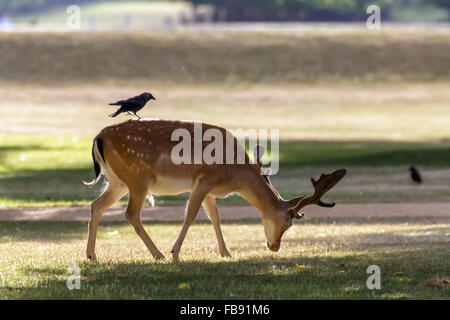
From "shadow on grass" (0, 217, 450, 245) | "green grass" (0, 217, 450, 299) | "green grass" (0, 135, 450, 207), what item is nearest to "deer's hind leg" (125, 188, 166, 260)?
"green grass" (0, 217, 450, 299)

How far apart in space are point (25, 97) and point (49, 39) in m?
14.7

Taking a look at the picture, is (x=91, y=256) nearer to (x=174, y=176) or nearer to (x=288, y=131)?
(x=174, y=176)

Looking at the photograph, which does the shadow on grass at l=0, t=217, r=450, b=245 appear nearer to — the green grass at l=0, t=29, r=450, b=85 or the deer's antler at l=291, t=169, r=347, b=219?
the deer's antler at l=291, t=169, r=347, b=219

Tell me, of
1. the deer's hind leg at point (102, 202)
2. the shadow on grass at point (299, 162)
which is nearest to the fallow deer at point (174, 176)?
the deer's hind leg at point (102, 202)

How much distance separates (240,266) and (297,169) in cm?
1944

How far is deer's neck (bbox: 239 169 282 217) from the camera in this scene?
41.7 ft

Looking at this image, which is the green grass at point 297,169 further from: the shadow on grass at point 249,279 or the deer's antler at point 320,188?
the deer's antler at point 320,188

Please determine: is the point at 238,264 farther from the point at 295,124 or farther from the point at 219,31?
the point at 219,31

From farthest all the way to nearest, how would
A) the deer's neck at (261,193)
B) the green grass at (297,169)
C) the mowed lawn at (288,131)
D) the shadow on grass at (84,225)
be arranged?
the mowed lawn at (288,131), the green grass at (297,169), the shadow on grass at (84,225), the deer's neck at (261,193)

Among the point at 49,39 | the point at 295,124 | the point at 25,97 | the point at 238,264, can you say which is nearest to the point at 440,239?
the point at 238,264

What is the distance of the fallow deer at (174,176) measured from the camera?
41.2 ft

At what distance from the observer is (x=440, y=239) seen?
16.0m

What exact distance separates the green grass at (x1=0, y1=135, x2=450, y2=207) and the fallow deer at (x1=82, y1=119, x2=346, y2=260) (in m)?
11.1

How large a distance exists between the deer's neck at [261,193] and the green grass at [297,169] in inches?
454
